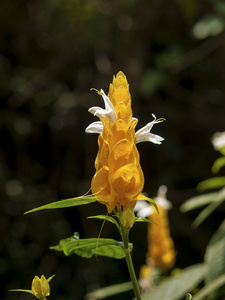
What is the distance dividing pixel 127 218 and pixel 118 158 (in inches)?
2.3

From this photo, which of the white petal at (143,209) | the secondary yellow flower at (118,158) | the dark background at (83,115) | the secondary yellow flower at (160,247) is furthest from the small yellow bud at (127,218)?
the dark background at (83,115)

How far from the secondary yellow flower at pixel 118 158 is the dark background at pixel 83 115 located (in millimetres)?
2250

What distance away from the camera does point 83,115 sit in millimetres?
2961

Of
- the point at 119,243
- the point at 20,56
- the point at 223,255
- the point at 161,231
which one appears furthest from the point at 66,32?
the point at 119,243

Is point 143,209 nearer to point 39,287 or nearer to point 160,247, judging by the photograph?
point 160,247

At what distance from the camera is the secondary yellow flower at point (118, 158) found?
42cm

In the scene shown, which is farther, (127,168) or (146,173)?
(146,173)

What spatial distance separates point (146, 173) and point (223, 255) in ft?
6.74

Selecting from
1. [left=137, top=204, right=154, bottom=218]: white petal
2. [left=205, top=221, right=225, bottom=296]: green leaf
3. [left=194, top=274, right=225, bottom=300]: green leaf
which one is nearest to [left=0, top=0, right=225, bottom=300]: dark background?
[left=137, top=204, right=154, bottom=218]: white petal

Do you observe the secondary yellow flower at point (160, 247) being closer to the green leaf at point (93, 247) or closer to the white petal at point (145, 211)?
the white petal at point (145, 211)

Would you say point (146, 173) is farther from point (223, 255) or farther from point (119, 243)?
point (119, 243)

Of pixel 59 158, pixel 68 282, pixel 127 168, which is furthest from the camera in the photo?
pixel 59 158

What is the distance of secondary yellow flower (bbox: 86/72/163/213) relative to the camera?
0.42m

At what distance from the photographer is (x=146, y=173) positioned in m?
2.97
